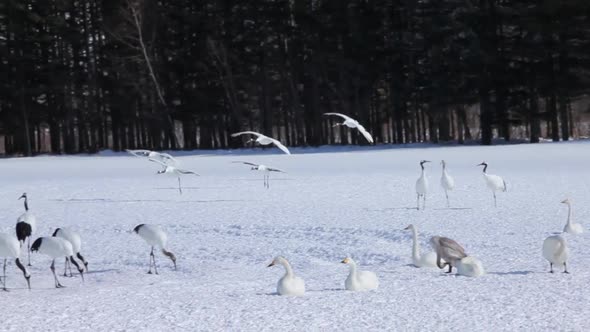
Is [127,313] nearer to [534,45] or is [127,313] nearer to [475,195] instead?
[475,195]

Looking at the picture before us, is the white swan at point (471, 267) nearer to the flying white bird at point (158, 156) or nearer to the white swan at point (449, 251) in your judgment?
the white swan at point (449, 251)

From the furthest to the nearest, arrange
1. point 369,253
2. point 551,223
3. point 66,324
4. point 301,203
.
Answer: point 301,203, point 551,223, point 369,253, point 66,324

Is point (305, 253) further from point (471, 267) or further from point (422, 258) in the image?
point (471, 267)

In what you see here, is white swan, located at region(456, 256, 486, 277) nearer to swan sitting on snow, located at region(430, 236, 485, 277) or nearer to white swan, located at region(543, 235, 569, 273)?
swan sitting on snow, located at region(430, 236, 485, 277)

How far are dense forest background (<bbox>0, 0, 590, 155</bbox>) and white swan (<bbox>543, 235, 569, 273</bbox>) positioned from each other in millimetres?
34557

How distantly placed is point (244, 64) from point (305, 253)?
130 ft

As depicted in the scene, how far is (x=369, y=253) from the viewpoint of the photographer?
11328 millimetres

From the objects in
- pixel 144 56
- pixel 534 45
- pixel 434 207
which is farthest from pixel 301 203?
pixel 144 56

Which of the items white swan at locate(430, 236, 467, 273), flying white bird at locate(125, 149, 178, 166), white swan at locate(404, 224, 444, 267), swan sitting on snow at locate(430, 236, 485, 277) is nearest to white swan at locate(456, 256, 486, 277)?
swan sitting on snow at locate(430, 236, 485, 277)

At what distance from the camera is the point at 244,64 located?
50.5 meters

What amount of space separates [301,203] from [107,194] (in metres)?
5.57

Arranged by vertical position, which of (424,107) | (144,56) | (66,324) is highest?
(144,56)

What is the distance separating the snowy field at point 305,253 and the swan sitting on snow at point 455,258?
0.12m

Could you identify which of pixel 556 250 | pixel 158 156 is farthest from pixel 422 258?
pixel 158 156
